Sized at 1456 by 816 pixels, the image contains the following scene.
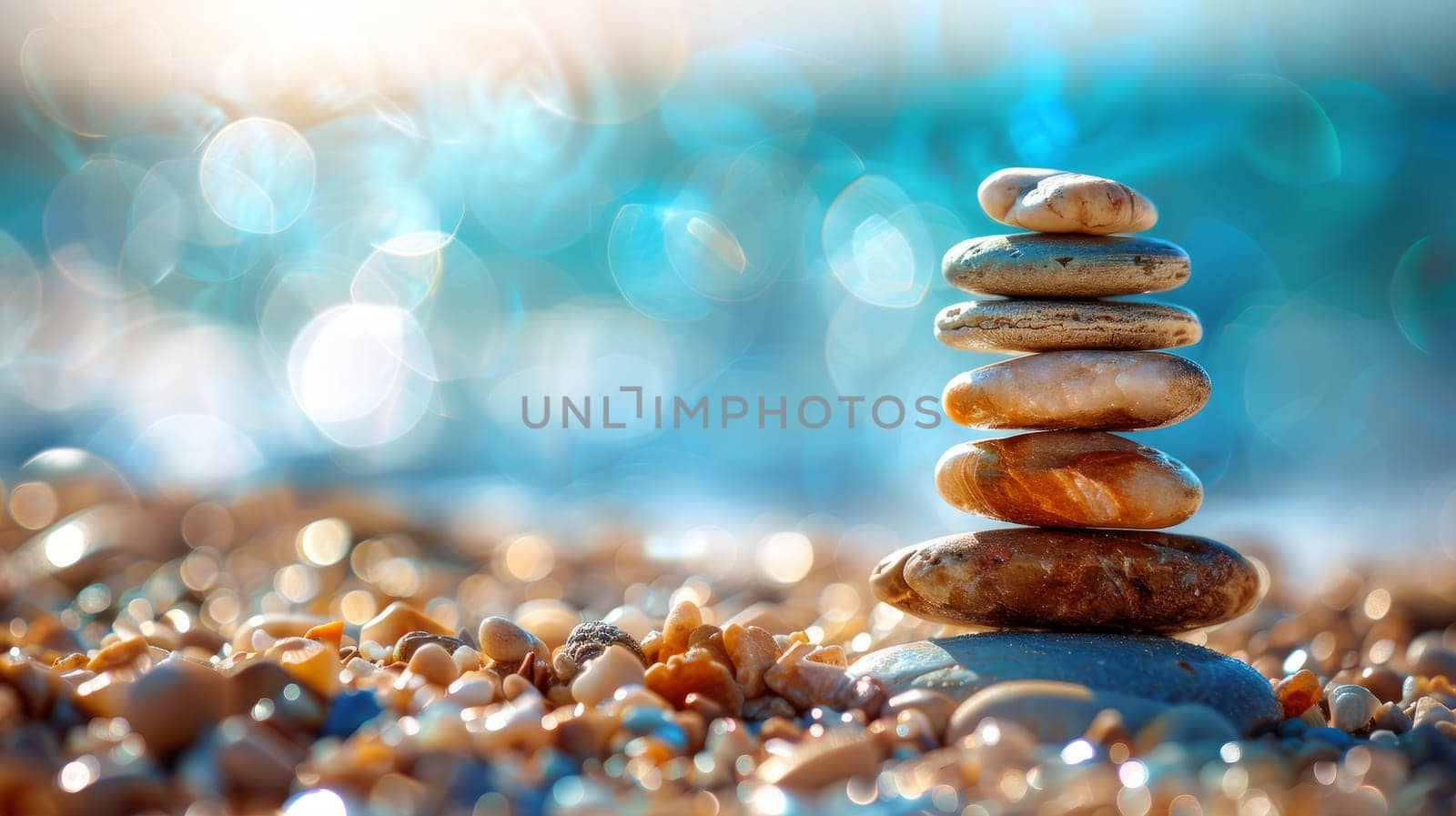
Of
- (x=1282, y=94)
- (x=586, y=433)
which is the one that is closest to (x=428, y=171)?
(x=586, y=433)

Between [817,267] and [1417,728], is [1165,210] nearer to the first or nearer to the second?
[817,267]

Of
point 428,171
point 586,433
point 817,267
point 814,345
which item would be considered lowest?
point 586,433

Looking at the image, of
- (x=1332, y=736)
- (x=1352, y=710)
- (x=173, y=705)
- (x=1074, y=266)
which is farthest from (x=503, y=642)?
(x=1352, y=710)

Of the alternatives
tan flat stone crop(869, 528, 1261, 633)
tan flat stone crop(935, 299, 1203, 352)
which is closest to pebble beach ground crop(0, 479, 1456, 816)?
tan flat stone crop(869, 528, 1261, 633)

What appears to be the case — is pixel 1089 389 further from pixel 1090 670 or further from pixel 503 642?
pixel 503 642

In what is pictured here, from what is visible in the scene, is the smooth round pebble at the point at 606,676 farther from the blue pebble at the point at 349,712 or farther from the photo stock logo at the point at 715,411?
the photo stock logo at the point at 715,411

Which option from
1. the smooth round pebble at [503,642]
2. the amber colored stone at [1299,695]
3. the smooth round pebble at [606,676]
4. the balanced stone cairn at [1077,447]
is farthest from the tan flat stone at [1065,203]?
the smooth round pebble at [503,642]

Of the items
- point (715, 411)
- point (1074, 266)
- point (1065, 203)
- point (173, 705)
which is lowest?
point (715, 411)
